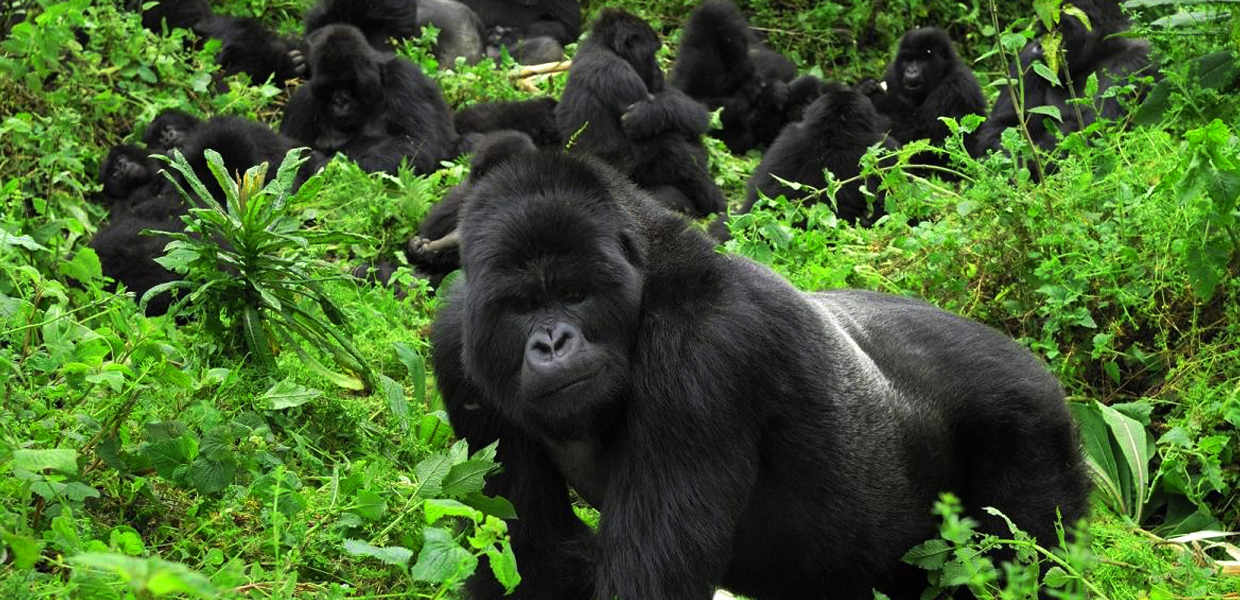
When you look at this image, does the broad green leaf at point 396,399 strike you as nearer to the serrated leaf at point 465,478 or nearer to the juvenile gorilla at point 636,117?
the serrated leaf at point 465,478

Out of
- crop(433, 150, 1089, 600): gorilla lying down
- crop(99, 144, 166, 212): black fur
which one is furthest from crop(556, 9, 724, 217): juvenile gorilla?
crop(433, 150, 1089, 600): gorilla lying down

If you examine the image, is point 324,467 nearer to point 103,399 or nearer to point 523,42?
point 103,399

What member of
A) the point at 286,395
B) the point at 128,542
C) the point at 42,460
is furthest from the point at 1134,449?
the point at 42,460

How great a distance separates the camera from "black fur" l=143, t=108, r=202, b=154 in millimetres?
7281

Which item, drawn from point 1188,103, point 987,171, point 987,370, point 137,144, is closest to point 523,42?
point 137,144

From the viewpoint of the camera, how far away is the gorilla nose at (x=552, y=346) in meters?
2.91

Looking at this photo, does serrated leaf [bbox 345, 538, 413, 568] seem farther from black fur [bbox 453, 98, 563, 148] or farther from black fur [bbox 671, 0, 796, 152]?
black fur [bbox 671, 0, 796, 152]

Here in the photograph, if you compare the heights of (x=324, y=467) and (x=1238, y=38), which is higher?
(x=1238, y=38)

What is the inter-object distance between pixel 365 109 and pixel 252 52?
973mm

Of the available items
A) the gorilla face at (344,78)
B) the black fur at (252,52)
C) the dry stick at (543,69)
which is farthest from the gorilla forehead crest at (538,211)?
the dry stick at (543,69)

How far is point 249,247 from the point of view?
3898 mm

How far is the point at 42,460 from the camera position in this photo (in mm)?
2846

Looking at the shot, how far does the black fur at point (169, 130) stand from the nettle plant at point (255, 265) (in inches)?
132

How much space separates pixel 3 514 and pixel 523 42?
27.7ft
